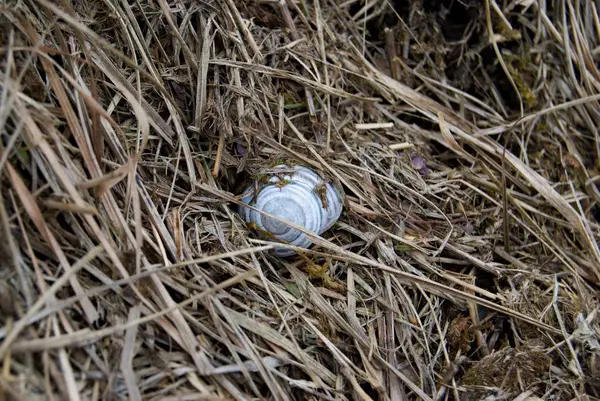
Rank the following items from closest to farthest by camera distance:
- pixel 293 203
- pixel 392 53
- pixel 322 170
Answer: pixel 293 203 → pixel 322 170 → pixel 392 53

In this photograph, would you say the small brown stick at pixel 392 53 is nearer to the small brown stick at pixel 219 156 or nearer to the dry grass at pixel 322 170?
the dry grass at pixel 322 170

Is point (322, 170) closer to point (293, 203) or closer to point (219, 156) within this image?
point (293, 203)

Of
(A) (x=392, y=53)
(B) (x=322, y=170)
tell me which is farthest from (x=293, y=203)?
(A) (x=392, y=53)

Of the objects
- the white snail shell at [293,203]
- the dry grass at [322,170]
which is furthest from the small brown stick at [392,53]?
the white snail shell at [293,203]

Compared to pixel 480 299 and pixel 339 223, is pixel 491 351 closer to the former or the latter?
pixel 480 299

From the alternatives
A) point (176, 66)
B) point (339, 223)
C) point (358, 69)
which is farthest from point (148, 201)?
point (358, 69)

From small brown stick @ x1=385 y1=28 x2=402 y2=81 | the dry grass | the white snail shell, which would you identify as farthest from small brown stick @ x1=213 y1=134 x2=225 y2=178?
small brown stick @ x1=385 y1=28 x2=402 y2=81
